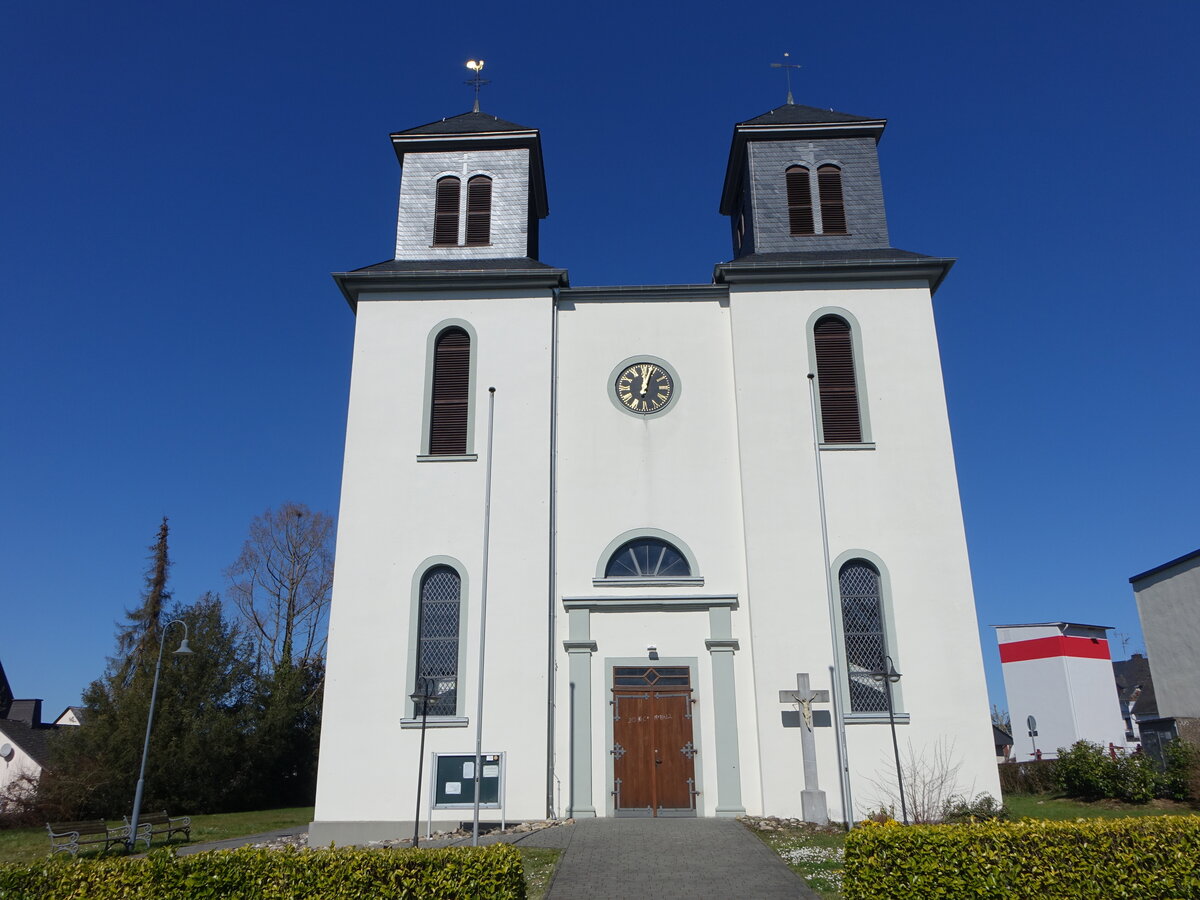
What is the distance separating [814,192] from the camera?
71.5 feet

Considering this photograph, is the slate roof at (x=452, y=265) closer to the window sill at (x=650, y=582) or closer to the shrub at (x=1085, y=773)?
the window sill at (x=650, y=582)

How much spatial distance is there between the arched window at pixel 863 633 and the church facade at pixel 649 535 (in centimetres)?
5

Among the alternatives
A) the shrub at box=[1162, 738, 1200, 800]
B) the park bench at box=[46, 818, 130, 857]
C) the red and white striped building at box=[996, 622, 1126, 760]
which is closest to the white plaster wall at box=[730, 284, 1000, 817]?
the shrub at box=[1162, 738, 1200, 800]

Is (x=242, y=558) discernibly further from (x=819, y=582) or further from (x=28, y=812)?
(x=819, y=582)

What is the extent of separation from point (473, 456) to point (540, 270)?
14.4ft

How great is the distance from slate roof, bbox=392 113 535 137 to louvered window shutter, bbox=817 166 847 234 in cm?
705

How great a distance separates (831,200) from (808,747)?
485 inches

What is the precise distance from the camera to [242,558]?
39031 mm

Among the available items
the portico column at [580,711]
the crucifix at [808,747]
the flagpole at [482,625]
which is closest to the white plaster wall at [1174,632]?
the crucifix at [808,747]

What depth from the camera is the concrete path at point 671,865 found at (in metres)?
10.6

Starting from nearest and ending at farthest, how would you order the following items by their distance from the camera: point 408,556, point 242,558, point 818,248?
point 408,556, point 818,248, point 242,558

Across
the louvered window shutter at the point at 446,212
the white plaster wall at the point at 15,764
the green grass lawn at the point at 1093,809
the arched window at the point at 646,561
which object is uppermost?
the louvered window shutter at the point at 446,212

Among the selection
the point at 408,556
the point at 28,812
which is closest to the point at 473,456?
the point at 408,556

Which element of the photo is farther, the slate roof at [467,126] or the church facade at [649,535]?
the slate roof at [467,126]
